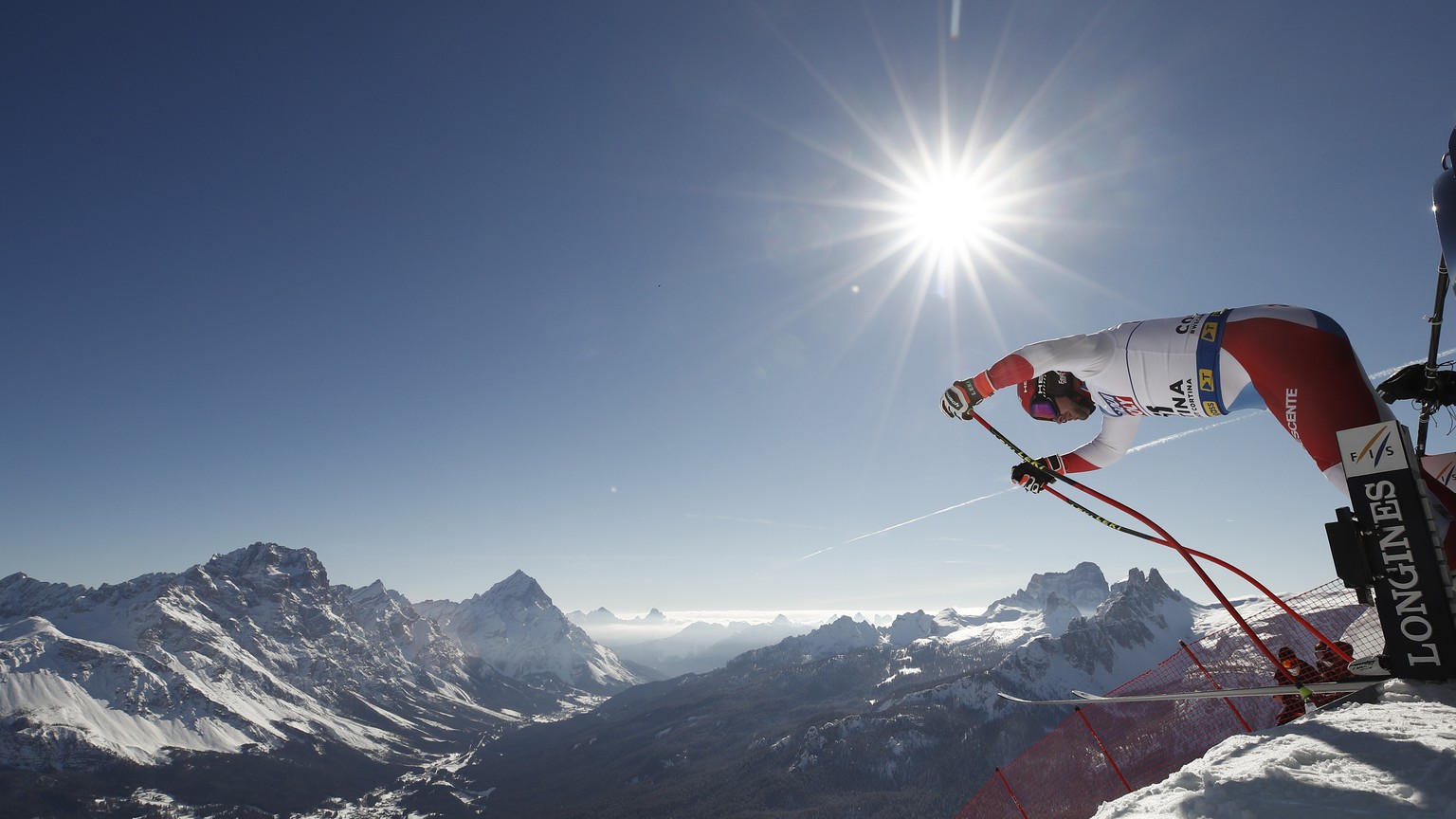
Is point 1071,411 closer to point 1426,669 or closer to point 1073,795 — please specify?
point 1426,669

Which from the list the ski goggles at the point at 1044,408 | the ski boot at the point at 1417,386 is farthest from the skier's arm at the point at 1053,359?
the ski boot at the point at 1417,386

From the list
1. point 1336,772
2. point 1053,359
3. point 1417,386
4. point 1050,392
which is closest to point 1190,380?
point 1053,359

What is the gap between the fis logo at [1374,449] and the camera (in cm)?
460

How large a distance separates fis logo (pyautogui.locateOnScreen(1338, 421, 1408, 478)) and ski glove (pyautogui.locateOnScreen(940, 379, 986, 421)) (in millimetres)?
3431

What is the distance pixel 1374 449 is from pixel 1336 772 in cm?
267

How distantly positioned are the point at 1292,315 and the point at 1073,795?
11.9 m

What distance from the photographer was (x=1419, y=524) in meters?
4.43

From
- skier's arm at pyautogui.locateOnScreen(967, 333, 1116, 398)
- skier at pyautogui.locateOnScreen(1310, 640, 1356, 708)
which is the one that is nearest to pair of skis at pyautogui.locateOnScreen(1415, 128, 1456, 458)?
skier at pyautogui.locateOnScreen(1310, 640, 1356, 708)

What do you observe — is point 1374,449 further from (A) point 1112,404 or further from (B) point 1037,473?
(B) point 1037,473

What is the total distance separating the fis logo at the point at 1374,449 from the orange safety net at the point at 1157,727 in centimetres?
389

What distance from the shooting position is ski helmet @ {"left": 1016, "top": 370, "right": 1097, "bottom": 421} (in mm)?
8016

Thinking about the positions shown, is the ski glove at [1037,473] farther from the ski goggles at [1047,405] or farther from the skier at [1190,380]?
the ski goggles at [1047,405]

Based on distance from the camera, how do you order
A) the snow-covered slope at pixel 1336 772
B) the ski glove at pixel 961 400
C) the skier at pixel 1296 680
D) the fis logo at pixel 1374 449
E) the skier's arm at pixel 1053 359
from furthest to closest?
the ski glove at pixel 961 400 → the skier's arm at pixel 1053 359 → the skier at pixel 1296 680 → the fis logo at pixel 1374 449 → the snow-covered slope at pixel 1336 772

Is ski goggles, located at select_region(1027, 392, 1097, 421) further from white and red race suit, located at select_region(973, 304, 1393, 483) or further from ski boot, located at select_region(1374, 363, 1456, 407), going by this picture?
ski boot, located at select_region(1374, 363, 1456, 407)
